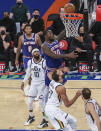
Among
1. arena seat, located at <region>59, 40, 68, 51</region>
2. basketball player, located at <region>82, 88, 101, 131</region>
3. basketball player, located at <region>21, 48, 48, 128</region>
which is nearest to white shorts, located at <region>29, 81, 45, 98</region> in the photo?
basketball player, located at <region>21, 48, 48, 128</region>

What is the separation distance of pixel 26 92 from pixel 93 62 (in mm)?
3814

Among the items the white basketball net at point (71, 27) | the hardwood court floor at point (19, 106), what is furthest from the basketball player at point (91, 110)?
the white basketball net at point (71, 27)

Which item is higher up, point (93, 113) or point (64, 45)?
point (64, 45)

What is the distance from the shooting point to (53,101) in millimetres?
7285

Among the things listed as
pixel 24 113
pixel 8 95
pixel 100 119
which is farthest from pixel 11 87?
pixel 100 119

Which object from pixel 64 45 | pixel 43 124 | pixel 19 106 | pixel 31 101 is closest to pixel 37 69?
pixel 31 101

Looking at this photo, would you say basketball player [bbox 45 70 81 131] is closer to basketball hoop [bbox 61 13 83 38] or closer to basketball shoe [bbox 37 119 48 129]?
basketball shoe [bbox 37 119 48 129]

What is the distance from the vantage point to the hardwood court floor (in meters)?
8.63

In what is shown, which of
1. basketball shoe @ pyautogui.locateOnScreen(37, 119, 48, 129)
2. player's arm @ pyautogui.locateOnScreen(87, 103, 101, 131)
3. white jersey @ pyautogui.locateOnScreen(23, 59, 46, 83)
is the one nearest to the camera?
player's arm @ pyautogui.locateOnScreen(87, 103, 101, 131)

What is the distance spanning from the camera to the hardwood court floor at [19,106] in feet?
28.3

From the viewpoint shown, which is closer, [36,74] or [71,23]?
[36,74]

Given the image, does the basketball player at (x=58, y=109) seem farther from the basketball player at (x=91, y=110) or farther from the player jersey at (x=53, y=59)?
the player jersey at (x=53, y=59)

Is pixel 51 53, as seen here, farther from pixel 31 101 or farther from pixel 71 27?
pixel 71 27

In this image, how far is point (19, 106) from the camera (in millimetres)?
10008
